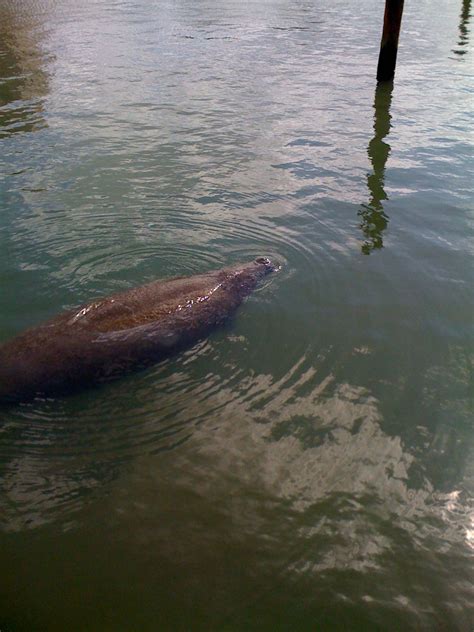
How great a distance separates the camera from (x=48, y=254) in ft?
25.8

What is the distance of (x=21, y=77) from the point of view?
17.3 metres

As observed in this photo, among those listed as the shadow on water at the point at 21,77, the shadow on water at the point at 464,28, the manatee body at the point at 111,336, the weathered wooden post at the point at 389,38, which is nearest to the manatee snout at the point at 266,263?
the manatee body at the point at 111,336

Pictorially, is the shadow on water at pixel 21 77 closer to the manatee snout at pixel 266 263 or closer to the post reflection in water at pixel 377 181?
the post reflection in water at pixel 377 181

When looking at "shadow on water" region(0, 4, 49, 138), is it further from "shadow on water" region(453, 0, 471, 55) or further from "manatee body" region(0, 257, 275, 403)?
"shadow on water" region(453, 0, 471, 55)

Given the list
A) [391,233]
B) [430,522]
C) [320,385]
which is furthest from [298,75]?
[430,522]

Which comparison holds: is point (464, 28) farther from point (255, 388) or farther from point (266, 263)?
point (255, 388)

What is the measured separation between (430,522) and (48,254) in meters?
6.01

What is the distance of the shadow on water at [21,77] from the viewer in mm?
13422

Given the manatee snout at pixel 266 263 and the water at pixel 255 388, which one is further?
the manatee snout at pixel 266 263

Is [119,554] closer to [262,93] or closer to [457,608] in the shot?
[457,608]

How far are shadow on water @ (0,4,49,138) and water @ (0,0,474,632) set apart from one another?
24 centimetres

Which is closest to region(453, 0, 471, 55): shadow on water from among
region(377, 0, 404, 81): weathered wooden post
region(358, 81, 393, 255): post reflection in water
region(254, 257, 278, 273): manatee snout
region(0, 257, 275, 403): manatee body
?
region(377, 0, 404, 81): weathered wooden post

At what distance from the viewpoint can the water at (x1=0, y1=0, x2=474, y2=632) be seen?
3.95 m

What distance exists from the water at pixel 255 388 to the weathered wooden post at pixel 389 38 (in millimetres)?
2419
